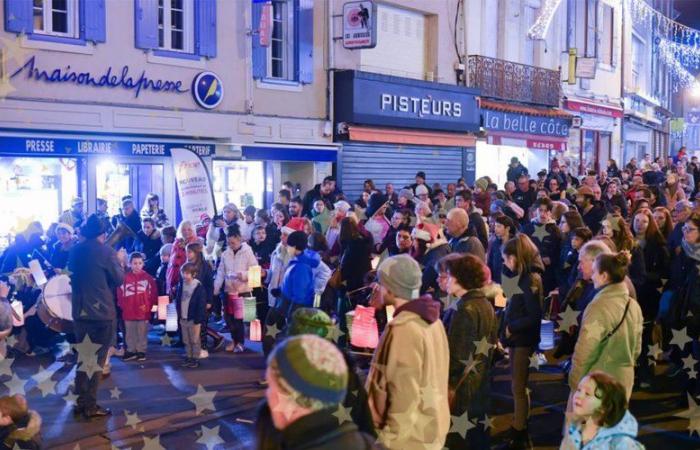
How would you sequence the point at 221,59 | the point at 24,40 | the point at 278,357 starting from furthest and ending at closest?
the point at 221,59 < the point at 24,40 < the point at 278,357

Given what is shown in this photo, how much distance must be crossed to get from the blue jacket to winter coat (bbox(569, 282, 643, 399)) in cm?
343

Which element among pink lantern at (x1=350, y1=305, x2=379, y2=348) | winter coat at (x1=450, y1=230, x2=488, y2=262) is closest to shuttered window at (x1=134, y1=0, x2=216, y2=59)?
pink lantern at (x1=350, y1=305, x2=379, y2=348)

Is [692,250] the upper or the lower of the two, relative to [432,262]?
upper

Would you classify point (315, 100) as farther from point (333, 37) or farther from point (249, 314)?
point (249, 314)

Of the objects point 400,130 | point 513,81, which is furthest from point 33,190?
point 513,81

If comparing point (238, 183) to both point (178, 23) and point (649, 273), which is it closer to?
point (178, 23)

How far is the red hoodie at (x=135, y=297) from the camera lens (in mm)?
9992

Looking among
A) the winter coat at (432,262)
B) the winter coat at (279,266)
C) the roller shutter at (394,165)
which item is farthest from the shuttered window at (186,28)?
the winter coat at (432,262)

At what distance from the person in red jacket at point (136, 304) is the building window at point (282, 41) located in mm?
8585

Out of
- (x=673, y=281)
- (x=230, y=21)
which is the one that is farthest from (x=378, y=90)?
(x=673, y=281)

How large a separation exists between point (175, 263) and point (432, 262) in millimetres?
3821

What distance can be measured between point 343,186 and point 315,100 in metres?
2.07

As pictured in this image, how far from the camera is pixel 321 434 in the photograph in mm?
2828

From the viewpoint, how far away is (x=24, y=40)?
1328 cm
